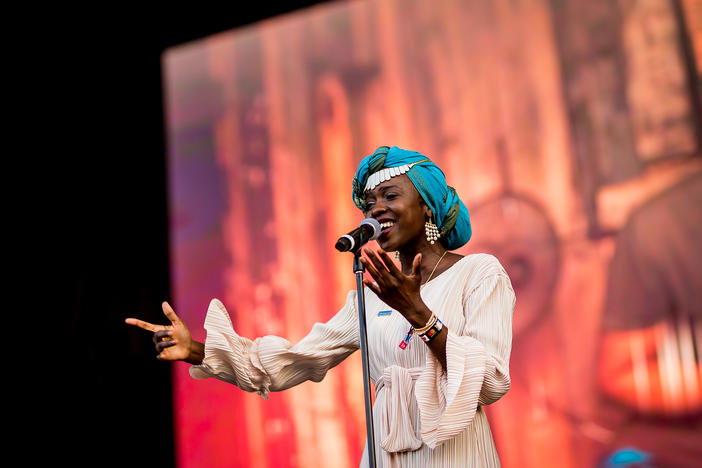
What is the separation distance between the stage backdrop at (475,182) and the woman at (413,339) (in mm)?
1884

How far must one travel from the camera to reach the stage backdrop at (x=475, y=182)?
11.7ft

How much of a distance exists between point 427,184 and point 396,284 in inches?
20.5

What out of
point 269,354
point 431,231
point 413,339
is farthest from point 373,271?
point 269,354

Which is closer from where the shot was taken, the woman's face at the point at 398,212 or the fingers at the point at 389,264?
the fingers at the point at 389,264

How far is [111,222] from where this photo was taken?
4.70 meters

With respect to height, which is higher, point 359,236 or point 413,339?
point 359,236

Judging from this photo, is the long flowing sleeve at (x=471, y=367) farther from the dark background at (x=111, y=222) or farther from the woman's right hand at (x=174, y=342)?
the dark background at (x=111, y=222)

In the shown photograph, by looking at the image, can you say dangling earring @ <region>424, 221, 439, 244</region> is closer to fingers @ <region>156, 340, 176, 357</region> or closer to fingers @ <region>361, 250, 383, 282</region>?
fingers @ <region>361, 250, 383, 282</region>

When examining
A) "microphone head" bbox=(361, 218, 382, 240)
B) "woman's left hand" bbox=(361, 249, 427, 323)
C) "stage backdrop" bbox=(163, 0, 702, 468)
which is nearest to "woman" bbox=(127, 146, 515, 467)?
"woman's left hand" bbox=(361, 249, 427, 323)

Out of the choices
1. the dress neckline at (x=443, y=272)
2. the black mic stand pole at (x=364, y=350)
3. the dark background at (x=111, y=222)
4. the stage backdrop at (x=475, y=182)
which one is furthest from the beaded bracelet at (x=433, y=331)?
the dark background at (x=111, y=222)

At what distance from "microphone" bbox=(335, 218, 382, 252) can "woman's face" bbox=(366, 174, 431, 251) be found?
0.09 metres

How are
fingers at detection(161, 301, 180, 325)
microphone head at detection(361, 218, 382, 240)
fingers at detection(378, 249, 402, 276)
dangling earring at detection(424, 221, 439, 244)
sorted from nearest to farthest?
fingers at detection(378, 249, 402, 276), microphone head at detection(361, 218, 382, 240), fingers at detection(161, 301, 180, 325), dangling earring at detection(424, 221, 439, 244)

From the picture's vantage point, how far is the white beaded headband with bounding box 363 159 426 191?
1.97 meters

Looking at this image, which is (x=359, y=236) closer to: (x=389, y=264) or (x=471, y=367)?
(x=389, y=264)
